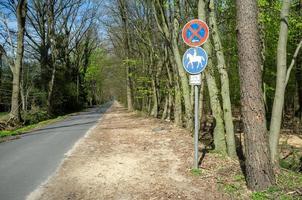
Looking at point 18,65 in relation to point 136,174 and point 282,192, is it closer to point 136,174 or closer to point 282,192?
point 136,174

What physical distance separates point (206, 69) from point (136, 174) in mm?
4069

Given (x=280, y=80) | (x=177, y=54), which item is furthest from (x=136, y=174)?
(x=177, y=54)

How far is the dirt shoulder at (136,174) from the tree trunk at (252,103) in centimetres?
85

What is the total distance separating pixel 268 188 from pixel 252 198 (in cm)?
49

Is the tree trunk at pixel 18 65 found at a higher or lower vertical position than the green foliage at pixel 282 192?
higher

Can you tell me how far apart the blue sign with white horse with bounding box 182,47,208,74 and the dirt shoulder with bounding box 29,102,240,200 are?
2330 millimetres

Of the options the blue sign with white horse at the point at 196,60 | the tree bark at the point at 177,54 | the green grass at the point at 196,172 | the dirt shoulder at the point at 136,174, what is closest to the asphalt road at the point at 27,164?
the dirt shoulder at the point at 136,174

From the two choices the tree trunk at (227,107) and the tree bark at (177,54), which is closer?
the tree trunk at (227,107)

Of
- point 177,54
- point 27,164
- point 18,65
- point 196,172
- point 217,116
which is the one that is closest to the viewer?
point 196,172

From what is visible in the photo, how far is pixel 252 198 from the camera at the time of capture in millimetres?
6082

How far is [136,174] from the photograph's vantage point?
7.71 m

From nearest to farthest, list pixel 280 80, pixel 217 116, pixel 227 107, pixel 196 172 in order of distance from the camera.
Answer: pixel 196 172 < pixel 280 80 < pixel 227 107 < pixel 217 116

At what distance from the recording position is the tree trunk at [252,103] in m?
6.50

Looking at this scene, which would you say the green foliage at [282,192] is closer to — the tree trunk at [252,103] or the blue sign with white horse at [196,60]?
the tree trunk at [252,103]
